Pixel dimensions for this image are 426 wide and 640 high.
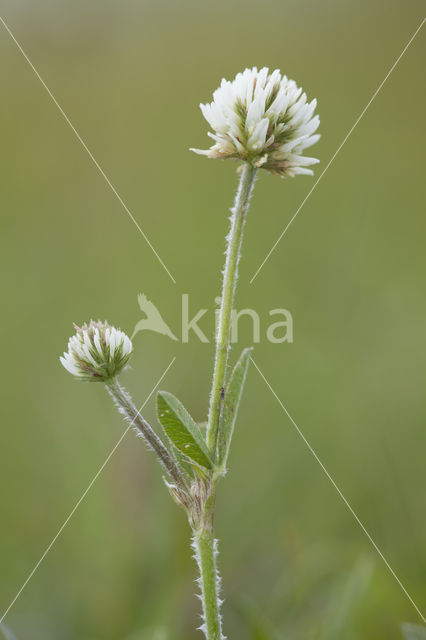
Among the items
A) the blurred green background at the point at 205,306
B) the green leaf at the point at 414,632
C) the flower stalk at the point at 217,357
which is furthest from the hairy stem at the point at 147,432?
the green leaf at the point at 414,632

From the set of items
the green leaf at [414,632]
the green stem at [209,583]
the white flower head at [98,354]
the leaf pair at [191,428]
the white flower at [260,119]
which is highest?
the white flower at [260,119]

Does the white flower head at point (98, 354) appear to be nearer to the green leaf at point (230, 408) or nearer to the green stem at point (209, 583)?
the green leaf at point (230, 408)

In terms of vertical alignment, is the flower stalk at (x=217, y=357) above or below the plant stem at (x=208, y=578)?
above

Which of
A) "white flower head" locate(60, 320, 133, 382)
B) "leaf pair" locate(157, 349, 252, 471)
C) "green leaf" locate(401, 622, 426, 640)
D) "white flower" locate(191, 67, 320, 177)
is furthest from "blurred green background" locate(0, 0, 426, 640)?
"white flower" locate(191, 67, 320, 177)

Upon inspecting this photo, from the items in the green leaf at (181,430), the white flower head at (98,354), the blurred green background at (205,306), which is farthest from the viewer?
the blurred green background at (205,306)

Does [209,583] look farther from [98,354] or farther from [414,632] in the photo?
[98,354]

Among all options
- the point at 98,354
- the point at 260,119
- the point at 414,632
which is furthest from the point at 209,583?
the point at 260,119
